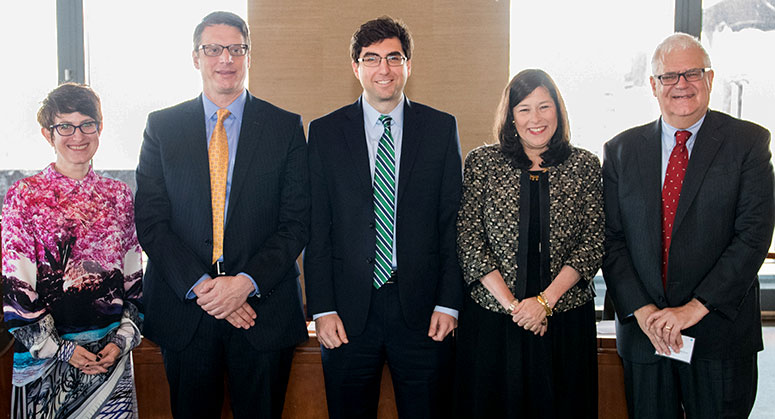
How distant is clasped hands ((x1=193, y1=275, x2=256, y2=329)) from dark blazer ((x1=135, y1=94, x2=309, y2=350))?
39 mm

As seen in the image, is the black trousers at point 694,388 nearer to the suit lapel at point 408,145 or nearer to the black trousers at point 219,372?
the suit lapel at point 408,145

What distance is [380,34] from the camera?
2.22m

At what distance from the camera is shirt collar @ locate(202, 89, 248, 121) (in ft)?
7.36

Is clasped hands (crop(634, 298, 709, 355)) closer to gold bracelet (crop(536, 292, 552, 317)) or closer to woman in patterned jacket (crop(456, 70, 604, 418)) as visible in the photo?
woman in patterned jacket (crop(456, 70, 604, 418))

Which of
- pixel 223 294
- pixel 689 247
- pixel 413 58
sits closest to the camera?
pixel 223 294

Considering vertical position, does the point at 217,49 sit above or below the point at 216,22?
below

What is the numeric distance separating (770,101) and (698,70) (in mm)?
3472

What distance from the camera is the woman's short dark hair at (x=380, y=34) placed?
2219 mm

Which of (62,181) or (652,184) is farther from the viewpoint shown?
(652,184)

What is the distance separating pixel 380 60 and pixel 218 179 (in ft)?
2.47

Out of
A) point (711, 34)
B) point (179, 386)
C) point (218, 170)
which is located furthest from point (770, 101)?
point (179, 386)

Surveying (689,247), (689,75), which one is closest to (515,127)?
(689,75)

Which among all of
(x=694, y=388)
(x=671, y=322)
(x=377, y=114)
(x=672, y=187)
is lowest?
(x=694, y=388)

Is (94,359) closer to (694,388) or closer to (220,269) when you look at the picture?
(220,269)
